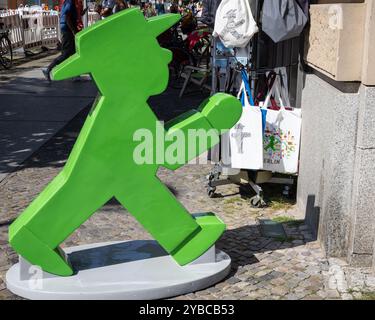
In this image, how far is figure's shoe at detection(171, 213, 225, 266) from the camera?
4105 millimetres

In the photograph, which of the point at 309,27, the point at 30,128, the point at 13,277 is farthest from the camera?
the point at 30,128

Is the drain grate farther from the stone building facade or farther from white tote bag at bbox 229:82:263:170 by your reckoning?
white tote bag at bbox 229:82:263:170

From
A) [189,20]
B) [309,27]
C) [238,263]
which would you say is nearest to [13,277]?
[238,263]

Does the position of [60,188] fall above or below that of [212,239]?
above

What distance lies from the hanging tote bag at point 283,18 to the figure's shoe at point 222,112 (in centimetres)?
145

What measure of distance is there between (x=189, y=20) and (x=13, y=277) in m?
12.0

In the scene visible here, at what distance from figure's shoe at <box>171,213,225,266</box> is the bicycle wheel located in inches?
455

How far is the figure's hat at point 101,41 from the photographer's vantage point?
368 centimetres

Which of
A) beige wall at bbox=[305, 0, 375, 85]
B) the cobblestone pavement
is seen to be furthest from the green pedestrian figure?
beige wall at bbox=[305, 0, 375, 85]

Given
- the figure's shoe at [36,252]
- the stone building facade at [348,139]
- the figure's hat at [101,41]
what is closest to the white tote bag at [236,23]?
the stone building facade at [348,139]

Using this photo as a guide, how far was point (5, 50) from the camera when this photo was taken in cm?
1529

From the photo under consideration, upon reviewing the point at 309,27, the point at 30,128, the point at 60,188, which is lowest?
the point at 30,128

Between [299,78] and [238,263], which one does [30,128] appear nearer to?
[299,78]

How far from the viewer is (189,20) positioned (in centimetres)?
1515
